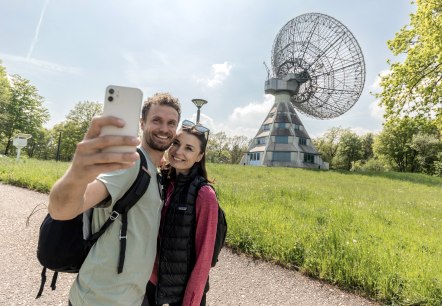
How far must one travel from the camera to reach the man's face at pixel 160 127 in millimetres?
2344

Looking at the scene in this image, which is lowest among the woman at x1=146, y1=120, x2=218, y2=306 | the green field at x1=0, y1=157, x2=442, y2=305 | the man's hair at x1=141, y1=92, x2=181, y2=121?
the green field at x1=0, y1=157, x2=442, y2=305

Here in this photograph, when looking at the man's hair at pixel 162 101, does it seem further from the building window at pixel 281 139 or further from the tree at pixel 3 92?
the tree at pixel 3 92

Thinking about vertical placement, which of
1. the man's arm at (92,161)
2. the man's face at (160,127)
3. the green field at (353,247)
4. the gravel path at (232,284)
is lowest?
the gravel path at (232,284)

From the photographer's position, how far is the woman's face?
104 inches

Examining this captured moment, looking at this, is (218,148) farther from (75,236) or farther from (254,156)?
(75,236)

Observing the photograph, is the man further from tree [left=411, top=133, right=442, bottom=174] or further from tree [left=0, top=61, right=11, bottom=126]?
tree [left=411, top=133, right=442, bottom=174]

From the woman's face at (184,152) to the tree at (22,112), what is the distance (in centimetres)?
4944

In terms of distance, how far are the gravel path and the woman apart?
1892 mm

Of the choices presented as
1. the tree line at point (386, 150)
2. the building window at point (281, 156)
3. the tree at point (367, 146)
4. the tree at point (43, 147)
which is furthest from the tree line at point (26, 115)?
the tree at point (367, 146)

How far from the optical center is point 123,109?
3.83 ft

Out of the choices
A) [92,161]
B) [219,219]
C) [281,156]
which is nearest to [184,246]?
[219,219]

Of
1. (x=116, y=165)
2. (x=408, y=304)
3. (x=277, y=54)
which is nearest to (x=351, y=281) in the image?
(x=408, y=304)

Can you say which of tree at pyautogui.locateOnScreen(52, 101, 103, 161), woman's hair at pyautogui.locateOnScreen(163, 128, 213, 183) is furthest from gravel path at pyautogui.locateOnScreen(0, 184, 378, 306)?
tree at pyautogui.locateOnScreen(52, 101, 103, 161)

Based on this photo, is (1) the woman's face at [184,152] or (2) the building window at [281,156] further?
(2) the building window at [281,156]
